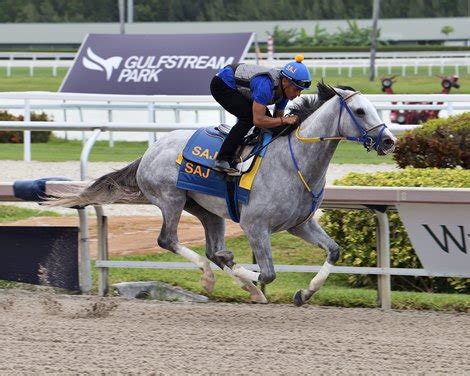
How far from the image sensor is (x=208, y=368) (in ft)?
15.3

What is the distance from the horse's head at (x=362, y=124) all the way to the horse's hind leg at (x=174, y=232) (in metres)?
1.08

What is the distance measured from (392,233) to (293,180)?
1.22 meters

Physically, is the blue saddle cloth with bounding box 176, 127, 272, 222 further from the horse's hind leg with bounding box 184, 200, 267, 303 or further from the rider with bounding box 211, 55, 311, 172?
the horse's hind leg with bounding box 184, 200, 267, 303

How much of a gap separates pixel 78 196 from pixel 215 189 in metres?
0.97

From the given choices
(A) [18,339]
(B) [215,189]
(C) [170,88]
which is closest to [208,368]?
(A) [18,339]

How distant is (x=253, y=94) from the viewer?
576 centimetres

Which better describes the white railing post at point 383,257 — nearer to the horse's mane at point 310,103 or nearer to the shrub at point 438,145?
the horse's mane at point 310,103

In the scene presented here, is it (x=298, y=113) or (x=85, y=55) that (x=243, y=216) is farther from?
(x=85, y=55)

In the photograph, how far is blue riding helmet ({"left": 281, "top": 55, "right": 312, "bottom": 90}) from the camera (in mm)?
5703

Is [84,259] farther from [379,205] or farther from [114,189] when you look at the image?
[379,205]

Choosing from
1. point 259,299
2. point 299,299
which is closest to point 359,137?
point 299,299

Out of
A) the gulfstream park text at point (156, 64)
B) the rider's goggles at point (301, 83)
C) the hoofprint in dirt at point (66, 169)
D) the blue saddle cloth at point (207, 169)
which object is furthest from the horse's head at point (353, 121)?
the gulfstream park text at point (156, 64)

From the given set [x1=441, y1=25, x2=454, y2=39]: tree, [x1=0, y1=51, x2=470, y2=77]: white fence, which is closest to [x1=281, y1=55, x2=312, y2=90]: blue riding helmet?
[x1=0, y1=51, x2=470, y2=77]: white fence

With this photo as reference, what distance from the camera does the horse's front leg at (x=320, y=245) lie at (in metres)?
5.87
